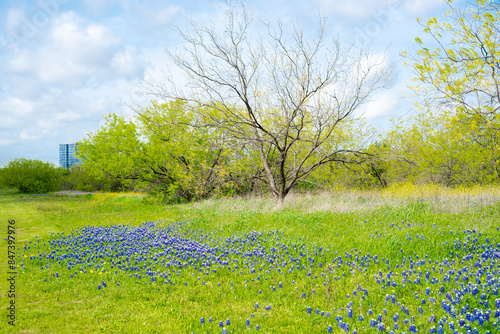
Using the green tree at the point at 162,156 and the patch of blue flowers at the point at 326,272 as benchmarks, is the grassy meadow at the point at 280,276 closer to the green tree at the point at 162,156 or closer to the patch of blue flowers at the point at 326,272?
the patch of blue flowers at the point at 326,272

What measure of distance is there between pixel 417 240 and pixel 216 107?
9.95 meters

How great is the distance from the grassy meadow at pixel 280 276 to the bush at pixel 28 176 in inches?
1317

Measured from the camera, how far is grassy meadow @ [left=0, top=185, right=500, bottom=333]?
177 inches

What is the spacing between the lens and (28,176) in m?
→ 38.5

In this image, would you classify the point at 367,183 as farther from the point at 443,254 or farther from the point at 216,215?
the point at 443,254

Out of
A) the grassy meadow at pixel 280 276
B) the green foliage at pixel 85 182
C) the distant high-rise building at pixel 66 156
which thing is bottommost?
the grassy meadow at pixel 280 276

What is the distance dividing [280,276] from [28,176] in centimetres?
4182

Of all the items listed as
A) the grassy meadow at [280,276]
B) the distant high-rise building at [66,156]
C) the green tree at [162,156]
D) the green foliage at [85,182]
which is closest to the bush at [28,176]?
the green foliage at [85,182]

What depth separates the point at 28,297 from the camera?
593 cm

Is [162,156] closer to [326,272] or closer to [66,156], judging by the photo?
[326,272]

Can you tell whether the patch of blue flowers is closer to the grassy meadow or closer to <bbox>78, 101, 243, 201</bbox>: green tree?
the grassy meadow

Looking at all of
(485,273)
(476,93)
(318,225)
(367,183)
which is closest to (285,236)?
(318,225)

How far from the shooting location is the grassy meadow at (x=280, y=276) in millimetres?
4488

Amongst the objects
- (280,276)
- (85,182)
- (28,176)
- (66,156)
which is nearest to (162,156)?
(280,276)
